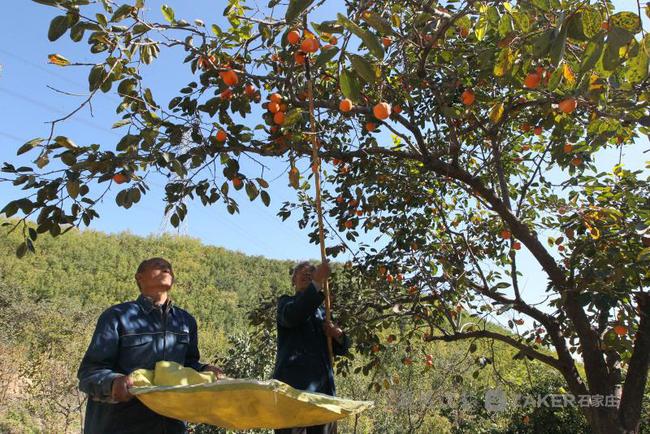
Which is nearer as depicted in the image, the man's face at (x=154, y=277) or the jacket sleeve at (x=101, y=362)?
the jacket sleeve at (x=101, y=362)

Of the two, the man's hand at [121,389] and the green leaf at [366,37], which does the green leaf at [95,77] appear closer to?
the man's hand at [121,389]

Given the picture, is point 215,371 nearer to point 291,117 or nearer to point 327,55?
point 291,117

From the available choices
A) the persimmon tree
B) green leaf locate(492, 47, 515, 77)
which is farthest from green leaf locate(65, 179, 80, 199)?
green leaf locate(492, 47, 515, 77)

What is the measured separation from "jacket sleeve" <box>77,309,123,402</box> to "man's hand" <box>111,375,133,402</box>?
3cm

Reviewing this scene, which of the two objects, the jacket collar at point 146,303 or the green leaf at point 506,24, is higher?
the green leaf at point 506,24

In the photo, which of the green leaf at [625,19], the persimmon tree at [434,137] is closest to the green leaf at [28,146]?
the persimmon tree at [434,137]

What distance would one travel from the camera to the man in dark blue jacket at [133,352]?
1.56 m

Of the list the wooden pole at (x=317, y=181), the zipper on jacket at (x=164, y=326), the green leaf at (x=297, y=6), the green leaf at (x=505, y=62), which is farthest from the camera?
the wooden pole at (x=317, y=181)

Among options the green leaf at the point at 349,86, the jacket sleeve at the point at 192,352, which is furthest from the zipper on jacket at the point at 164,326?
the green leaf at the point at 349,86

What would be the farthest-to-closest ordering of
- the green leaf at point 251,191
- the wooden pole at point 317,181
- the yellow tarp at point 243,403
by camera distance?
the green leaf at point 251,191 → the wooden pole at point 317,181 → the yellow tarp at point 243,403

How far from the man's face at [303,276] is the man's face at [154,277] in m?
0.63

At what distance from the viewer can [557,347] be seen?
11.1 feet

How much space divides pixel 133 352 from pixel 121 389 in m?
0.29

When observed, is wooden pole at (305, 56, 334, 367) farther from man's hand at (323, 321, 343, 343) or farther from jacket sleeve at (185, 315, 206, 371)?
jacket sleeve at (185, 315, 206, 371)
